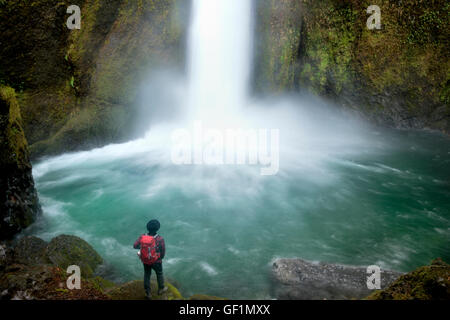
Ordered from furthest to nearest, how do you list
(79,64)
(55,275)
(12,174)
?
(79,64) → (12,174) → (55,275)

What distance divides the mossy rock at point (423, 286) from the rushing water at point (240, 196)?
268 cm

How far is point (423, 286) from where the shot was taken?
12.1 ft

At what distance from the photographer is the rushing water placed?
746 cm

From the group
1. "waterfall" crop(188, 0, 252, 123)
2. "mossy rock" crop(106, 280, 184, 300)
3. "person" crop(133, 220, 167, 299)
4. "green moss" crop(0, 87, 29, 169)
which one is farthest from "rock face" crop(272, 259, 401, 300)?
"waterfall" crop(188, 0, 252, 123)

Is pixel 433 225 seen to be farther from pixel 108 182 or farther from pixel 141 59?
pixel 141 59

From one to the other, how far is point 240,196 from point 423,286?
7.41 m

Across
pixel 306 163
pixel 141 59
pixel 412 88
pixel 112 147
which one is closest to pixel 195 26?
pixel 141 59

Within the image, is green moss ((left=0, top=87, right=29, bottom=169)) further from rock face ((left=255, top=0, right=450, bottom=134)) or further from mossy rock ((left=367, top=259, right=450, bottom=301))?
rock face ((left=255, top=0, right=450, bottom=134))

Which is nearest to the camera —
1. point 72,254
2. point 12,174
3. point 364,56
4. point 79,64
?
point 72,254

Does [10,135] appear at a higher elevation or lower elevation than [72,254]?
higher

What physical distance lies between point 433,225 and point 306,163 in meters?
5.84

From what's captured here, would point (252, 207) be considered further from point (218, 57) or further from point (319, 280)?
point (218, 57)

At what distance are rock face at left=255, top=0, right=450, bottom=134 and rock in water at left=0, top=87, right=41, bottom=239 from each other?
44.1ft

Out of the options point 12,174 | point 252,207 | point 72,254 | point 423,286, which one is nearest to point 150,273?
point 72,254
